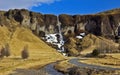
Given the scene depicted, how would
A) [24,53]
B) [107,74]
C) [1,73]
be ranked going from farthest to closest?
[24,53]
[1,73]
[107,74]

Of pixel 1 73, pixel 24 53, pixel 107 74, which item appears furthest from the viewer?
pixel 24 53

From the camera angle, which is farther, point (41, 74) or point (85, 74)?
point (41, 74)

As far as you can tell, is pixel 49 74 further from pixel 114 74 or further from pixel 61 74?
pixel 114 74

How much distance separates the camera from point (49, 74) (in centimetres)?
9494

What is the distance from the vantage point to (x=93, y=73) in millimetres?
83688

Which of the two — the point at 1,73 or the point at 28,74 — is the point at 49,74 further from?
the point at 1,73

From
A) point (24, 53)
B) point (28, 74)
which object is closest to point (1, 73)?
point (28, 74)

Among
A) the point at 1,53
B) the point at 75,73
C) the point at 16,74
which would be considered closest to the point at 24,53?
the point at 1,53

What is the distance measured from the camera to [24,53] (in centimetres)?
19612

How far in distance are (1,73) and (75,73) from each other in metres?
22.7

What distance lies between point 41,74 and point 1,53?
107101 mm

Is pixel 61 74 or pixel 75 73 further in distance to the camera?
pixel 61 74

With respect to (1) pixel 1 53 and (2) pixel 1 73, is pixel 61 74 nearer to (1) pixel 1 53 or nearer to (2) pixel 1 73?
(2) pixel 1 73

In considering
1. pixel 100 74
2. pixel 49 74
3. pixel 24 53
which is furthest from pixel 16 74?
pixel 24 53
